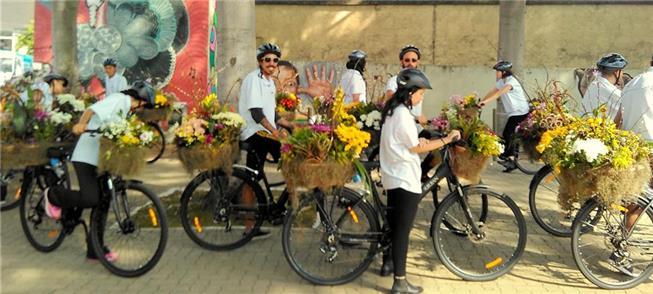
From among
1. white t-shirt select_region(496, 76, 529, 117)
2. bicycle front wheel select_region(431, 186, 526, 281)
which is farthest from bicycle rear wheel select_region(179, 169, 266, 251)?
white t-shirt select_region(496, 76, 529, 117)

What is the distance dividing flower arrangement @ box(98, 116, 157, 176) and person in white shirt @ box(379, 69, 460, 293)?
6.53ft

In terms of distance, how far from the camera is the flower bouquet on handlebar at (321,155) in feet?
15.1

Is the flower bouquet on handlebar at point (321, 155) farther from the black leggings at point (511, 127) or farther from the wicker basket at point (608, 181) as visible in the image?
the black leggings at point (511, 127)

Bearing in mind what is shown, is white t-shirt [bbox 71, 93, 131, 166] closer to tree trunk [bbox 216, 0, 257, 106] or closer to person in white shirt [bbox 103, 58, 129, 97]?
tree trunk [bbox 216, 0, 257, 106]

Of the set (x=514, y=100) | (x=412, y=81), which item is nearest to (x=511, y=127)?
(x=514, y=100)

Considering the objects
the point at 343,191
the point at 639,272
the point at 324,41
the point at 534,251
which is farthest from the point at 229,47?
the point at 324,41

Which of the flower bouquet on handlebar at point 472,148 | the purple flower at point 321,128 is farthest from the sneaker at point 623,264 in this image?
the purple flower at point 321,128

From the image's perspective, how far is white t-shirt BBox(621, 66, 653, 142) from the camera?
5.18 meters

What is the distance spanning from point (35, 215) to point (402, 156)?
3.68 m

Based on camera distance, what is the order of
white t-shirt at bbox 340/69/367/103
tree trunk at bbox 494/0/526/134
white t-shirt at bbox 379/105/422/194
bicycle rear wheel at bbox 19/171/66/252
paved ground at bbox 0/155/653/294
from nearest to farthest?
white t-shirt at bbox 379/105/422/194 < paved ground at bbox 0/155/653/294 < bicycle rear wheel at bbox 19/171/66/252 < white t-shirt at bbox 340/69/367/103 < tree trunk at bbox 494/0/526/134

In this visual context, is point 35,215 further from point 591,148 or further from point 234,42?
point 591,148

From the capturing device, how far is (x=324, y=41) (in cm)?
1474

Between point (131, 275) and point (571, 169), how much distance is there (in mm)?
3650

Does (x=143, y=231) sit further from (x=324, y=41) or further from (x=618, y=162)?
(x=324, y=41)
